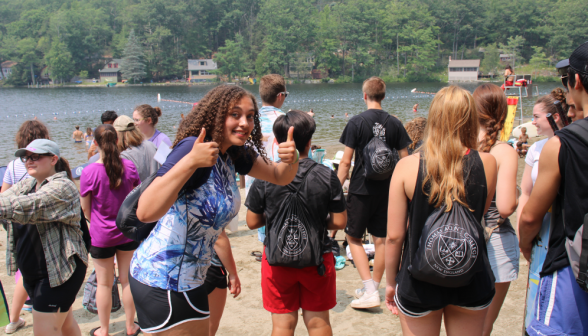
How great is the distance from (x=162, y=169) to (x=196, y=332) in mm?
871

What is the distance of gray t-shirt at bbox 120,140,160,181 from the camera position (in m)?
4.23

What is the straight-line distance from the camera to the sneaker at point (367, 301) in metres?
3.93

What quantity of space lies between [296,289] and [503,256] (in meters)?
1.43

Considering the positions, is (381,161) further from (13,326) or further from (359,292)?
(13,326)

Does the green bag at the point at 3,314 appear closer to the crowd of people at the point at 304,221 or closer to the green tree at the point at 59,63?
the crowd of people at the point at 304,221

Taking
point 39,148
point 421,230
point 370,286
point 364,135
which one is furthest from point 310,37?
point 421,230

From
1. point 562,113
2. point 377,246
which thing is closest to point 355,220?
point 377,246

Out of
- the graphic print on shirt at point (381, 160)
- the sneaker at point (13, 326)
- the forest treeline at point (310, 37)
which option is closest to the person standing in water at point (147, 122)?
the sneaker at point (13, 326)

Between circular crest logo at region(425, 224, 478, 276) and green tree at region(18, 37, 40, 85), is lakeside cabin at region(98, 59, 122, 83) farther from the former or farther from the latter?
circular crest logo at region(425, 224, 478, 276)

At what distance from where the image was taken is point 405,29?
87.8 meters

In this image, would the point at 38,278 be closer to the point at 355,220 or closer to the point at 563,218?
the point at 355,220

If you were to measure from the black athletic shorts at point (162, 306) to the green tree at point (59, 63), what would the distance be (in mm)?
99076

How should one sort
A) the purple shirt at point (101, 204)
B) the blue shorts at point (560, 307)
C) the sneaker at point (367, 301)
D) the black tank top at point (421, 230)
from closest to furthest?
the blue shorts at point (560, 307), the black tank top at point (421, 230), the purple shirt at point (101, 204), the sneaker at point (367, 301)

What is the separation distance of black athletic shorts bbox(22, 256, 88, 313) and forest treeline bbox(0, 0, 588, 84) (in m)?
80.7
